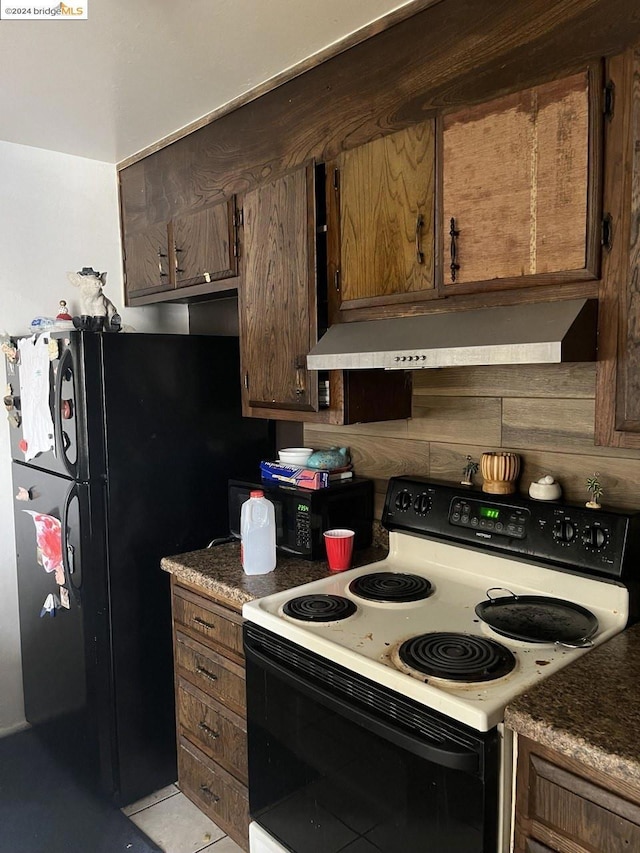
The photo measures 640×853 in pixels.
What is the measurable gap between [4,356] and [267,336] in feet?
4.09

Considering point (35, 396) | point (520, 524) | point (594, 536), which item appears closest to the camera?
point (594, 536)

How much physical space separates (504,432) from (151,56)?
58.9 inches

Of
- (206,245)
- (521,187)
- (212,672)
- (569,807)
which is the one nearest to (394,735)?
(569,807)

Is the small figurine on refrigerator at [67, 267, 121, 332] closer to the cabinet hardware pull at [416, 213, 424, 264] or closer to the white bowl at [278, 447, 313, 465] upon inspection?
the white bowl at [278, 447, 313, 465]

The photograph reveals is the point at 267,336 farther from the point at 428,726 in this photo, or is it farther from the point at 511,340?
the point at 428,726

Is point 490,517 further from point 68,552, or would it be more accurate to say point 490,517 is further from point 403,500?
point 68,552

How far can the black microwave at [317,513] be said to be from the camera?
6.63ft

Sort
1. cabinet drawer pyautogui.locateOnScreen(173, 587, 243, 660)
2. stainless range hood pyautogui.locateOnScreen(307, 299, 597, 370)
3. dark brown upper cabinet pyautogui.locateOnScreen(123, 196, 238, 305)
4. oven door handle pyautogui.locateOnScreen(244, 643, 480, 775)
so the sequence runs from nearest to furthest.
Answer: oven door handle pyautogui.locateOnScreen(244, 643, 480, 775)
stainless range hood pyautogui.locateOnScreen(307, 299, 597, 370)
cabinet drawer pyautogui.locateOnScreen(173, 587, 243, 660)
dark brown upper cabinet pyautogui.locateOnScreen(123, 196, 238, 305)

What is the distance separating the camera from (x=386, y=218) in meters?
1.69

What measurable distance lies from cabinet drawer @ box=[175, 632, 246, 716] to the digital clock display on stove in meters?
0.83

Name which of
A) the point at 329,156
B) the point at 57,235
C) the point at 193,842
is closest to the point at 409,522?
the point at 329,156

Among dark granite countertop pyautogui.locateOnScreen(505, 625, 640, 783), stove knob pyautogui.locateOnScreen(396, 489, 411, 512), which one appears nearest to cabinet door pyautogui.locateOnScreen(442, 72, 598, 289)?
stove knob pyautogui.locateOnScreen(396, 489, 411, 512)

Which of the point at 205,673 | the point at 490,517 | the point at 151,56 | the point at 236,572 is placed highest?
the point at 151,56

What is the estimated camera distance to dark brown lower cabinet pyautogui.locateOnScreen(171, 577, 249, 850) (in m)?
1.89
